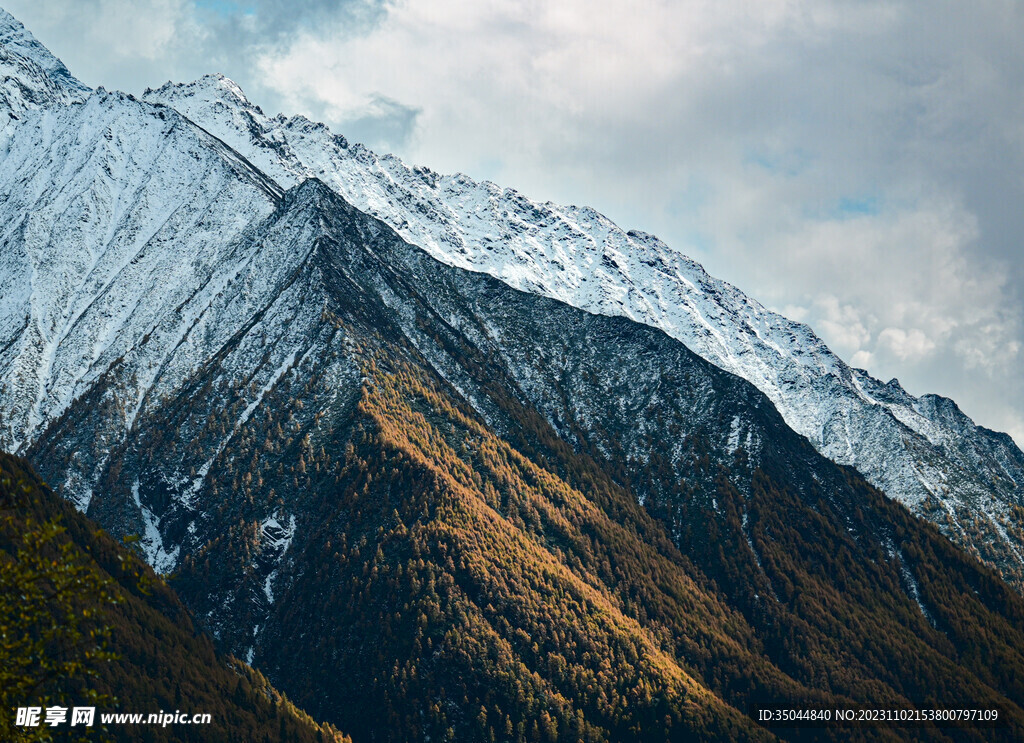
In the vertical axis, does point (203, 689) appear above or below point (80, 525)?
below

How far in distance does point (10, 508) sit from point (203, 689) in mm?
162655

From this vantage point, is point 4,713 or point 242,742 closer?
point 4,713

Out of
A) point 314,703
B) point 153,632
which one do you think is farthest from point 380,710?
point 153,632

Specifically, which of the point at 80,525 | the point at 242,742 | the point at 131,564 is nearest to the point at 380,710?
the point at 242,742

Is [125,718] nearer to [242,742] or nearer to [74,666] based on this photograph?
[242,742]

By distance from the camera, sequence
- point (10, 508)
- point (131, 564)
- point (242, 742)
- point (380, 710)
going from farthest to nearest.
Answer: point (380, 710) → point (242, 742) → point (131, 564) → point (10, 508)

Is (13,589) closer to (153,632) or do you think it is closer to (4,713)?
(4,713)

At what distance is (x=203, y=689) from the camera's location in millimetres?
175125

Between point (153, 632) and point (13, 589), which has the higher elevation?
point (153, 632)

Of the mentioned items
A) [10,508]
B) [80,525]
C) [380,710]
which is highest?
[80,525]

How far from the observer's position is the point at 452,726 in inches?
7830

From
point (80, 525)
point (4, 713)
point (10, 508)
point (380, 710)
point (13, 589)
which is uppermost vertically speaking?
point (80, 525)

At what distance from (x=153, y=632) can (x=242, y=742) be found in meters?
31.3

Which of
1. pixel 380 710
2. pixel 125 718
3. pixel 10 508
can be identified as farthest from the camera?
pixel 380 710
